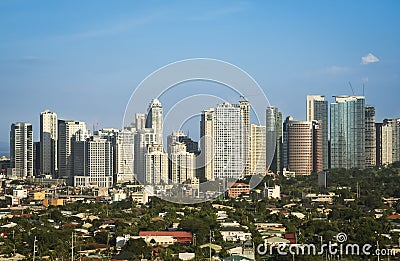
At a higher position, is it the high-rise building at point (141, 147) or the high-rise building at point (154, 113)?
the high-rise building at point (154, 113)

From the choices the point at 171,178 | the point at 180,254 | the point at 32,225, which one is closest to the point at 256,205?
the point at 171,178

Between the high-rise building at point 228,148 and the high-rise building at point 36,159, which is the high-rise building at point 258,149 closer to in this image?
the high-rise building at point 228,148

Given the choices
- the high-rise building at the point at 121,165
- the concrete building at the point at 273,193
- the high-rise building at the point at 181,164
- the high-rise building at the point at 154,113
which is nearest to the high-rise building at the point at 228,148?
the high-rise building at the point at 181,164

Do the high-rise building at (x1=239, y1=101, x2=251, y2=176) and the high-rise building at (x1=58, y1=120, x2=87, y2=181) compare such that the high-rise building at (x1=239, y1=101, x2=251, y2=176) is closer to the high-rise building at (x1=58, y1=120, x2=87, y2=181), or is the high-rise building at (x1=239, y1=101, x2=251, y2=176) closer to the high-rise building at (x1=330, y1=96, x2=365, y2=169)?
the high-rise building at (x1=330, y1=96, x2=365, y2=169)

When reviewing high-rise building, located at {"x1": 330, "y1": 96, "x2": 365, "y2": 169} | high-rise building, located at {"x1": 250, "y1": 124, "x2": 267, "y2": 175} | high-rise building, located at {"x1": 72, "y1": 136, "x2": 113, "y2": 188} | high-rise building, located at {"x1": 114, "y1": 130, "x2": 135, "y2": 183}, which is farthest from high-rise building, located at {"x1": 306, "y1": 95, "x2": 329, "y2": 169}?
high-rise building, located at {"x1": 250, "y1": 124, "x2": 267, "y2": 175}

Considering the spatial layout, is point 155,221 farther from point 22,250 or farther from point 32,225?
point 22,250

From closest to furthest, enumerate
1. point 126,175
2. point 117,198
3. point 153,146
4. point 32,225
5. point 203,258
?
point 203,258
point 32,225
point 153,146
point 117,198
point 126,175

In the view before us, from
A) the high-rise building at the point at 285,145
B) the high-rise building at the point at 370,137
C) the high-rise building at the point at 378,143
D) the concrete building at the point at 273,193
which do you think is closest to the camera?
the concrete building at the point at 273,193
